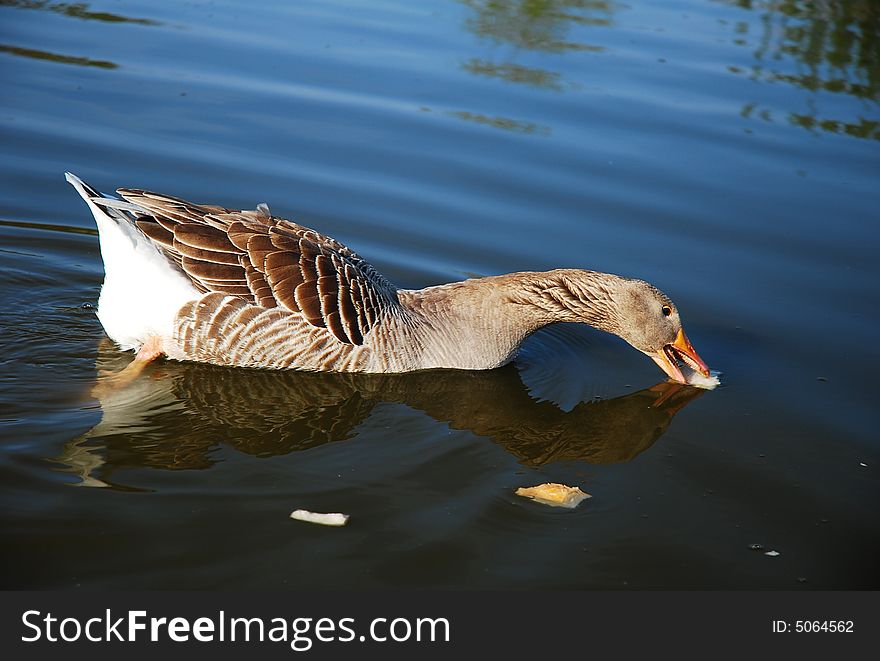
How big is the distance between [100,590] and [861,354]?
6.16 metres

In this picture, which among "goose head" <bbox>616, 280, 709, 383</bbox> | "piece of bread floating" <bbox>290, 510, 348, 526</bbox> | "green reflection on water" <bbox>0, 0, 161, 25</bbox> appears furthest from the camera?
"green reflection on water" <bbox>0, 0, 161, 25</bbox>

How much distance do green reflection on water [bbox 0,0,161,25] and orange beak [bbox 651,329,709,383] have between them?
9662 mm

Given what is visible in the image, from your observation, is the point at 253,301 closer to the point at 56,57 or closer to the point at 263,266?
the point at 263,266

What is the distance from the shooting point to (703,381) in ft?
26.6

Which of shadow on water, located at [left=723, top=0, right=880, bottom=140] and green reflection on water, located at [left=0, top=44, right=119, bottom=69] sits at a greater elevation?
shadow on water, located at [left=723, top=0, right=880, bottom=140]

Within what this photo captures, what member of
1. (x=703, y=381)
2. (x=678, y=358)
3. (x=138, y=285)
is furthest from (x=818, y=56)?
(x=138, y=285)

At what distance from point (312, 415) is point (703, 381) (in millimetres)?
3029

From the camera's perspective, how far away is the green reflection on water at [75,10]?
1469 cm

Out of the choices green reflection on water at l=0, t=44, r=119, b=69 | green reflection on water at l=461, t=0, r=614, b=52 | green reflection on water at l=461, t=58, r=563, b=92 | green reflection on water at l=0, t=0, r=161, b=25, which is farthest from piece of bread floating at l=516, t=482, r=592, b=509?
green reflection on water at l=0, t=0, r=161, b=25

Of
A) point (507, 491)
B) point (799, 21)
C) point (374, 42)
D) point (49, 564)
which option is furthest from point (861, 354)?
point (799, 21)

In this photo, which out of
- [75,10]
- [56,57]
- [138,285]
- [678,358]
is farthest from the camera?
[75,10]

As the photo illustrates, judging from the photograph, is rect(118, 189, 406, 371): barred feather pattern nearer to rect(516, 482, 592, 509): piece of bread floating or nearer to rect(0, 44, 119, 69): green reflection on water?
rect(516, 482, 592, 509): piece of bread floating

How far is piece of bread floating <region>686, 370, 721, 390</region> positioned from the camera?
809cm

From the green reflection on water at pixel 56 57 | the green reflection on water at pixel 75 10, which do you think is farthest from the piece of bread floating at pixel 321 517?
the green reflection on water at pixel 75 10
